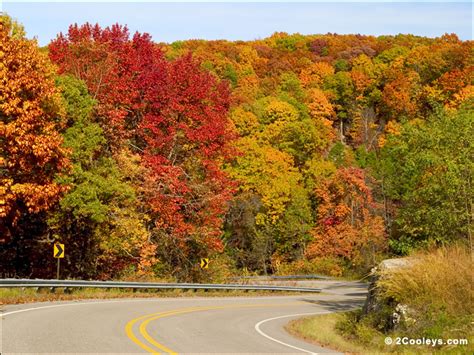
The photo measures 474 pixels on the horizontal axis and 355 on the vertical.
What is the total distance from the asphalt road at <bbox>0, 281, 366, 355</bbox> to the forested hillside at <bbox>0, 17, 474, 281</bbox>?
262 inches

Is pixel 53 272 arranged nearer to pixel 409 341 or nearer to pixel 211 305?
pixel 211 305

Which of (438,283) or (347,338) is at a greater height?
(438,283)

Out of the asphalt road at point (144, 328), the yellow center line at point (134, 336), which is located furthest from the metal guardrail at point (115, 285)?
the yellow center line at point (134, 336)

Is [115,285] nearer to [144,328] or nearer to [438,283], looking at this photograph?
[144,328]

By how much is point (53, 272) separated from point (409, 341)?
22310 mm

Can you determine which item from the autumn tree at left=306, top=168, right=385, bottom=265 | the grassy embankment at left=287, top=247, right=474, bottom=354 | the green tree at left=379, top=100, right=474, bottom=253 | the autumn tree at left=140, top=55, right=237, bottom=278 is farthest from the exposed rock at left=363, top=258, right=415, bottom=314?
the autumn tree at left=306, top=168, right=385, bottom=265

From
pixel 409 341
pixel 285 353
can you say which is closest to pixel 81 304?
pixel 285 353

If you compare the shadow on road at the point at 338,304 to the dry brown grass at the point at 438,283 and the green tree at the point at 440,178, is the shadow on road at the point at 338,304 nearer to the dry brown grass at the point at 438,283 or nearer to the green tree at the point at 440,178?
the green tree at the point at 440,178

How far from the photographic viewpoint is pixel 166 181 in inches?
1348

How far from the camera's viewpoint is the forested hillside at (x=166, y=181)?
25328 millimetres

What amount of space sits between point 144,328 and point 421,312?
8.31 metres

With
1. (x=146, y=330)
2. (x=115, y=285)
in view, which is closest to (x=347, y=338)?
(x=146, y=330)

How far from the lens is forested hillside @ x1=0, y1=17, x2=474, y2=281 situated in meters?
25.3

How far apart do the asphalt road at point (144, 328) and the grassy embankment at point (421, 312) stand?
2141mm
